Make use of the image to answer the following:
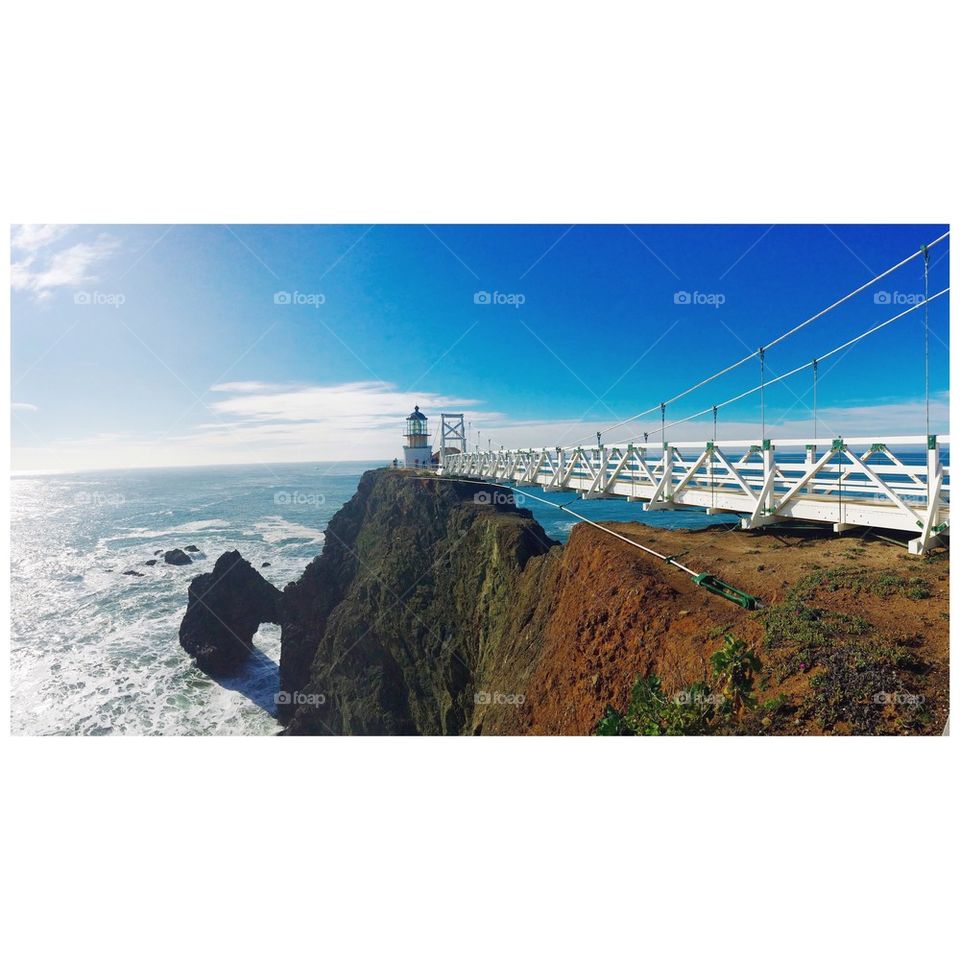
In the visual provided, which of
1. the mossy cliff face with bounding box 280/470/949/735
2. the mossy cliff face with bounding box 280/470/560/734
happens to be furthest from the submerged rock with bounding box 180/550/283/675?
the mossy cliff face with bounding box 280/470/949/735

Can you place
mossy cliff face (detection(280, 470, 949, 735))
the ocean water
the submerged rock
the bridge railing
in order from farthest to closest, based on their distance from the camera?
the submerged rock → the ocean water → the bridge railing → mossy cliff face (detection(280, 470, 949, 735))

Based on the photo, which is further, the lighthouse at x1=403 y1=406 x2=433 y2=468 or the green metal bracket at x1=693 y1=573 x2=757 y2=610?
the lighthouse at x1=403 y1=406 x2=433 y2=468

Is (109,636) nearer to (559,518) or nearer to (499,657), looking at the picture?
(499,657)

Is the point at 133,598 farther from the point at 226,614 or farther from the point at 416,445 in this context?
the point at 416,445

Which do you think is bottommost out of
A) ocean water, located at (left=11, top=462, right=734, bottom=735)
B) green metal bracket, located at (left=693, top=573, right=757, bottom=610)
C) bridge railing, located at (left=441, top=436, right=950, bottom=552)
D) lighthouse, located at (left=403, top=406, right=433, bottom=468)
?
ocean water, located at (left=11, top=462, right=734, bottom=735)

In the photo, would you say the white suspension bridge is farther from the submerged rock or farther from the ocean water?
the submerged rock

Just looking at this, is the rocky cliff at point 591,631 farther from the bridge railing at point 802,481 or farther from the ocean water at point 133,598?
the ocean water at point 133,598

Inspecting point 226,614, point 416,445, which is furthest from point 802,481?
point 416,445

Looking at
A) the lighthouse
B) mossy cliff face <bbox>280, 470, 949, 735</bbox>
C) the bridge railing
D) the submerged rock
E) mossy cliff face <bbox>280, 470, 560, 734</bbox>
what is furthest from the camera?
the lighthouse
